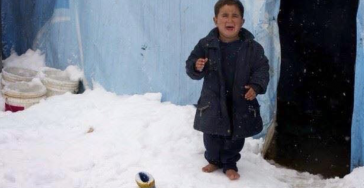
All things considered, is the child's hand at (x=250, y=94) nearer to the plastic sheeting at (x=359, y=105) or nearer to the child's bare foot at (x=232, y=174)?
the child's bare foot at (x=232, y=174)

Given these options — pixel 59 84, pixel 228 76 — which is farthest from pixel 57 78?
pixel 228 76

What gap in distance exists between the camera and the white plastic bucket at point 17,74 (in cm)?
605

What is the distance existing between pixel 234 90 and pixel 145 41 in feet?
6.17

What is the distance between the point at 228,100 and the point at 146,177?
885 mm

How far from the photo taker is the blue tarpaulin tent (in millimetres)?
4254

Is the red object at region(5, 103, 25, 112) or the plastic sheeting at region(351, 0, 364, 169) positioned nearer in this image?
the plastic sheeting at region(351, 0, 364, 169)

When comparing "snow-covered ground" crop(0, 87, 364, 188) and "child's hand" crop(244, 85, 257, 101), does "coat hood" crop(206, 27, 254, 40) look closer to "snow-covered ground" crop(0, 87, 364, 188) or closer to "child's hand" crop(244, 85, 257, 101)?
"child's hand" crop(244, 85, 257, 101)

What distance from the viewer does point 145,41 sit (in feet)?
16.9

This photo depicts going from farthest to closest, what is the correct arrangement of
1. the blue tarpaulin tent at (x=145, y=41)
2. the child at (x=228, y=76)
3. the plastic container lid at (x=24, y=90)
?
the plastic container lid at (x=24, y=90) < the blue tarpaulin tent at (x=145, y=41) < the child at (x=228, y=76)

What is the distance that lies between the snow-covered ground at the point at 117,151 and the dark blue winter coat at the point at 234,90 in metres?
0.45

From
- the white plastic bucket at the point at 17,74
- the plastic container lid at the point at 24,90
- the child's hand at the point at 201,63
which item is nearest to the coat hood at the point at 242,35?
the child's hand at the point at 201,63

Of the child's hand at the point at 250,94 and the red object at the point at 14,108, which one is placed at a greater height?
the child's hand at the point at 250,94

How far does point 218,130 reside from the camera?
3539 mm

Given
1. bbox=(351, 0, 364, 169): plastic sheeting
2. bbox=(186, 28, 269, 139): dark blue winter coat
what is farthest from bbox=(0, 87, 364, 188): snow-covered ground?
bbox=(186, 28, 269, 139): dark blue winter coat
